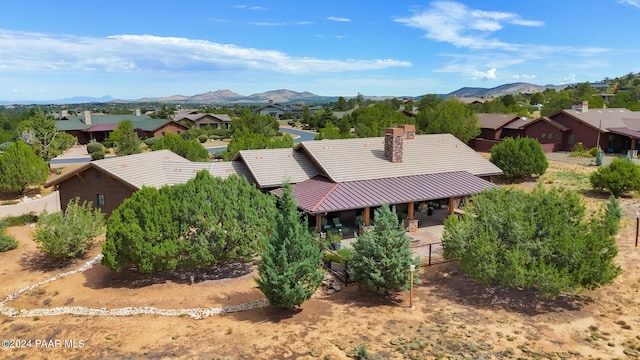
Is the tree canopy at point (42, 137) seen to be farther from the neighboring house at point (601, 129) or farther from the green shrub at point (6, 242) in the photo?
the neighboring house at point (601, 129)

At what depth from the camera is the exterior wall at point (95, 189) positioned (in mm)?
27344

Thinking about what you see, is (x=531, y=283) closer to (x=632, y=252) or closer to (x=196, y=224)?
(x=632, y=252)

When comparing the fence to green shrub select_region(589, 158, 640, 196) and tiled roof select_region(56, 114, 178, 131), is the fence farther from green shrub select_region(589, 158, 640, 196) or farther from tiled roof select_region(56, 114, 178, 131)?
tiled roof select_region(56, 114, 178, 131)

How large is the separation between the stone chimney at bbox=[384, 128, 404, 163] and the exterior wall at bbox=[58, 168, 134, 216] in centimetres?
1702

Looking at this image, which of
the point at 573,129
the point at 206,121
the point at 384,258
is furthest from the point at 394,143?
the point at 206,121

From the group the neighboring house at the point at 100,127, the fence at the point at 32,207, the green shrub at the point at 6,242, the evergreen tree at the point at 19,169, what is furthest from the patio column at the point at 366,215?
the neighboring house at the point at 100,127

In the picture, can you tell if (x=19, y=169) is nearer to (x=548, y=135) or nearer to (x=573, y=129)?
(x=548, y=135)

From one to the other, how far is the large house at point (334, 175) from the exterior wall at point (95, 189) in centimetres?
6

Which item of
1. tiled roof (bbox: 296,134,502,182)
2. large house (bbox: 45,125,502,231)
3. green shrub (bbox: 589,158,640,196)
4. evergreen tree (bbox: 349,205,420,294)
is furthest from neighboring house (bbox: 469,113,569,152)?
evergreen tree (bbox: 349,205,420,294)

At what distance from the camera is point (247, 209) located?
20109 mm

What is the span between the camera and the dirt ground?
1351cm

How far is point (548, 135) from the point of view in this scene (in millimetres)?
55469

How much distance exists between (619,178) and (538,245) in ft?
68.9

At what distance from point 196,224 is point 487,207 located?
499 inches
